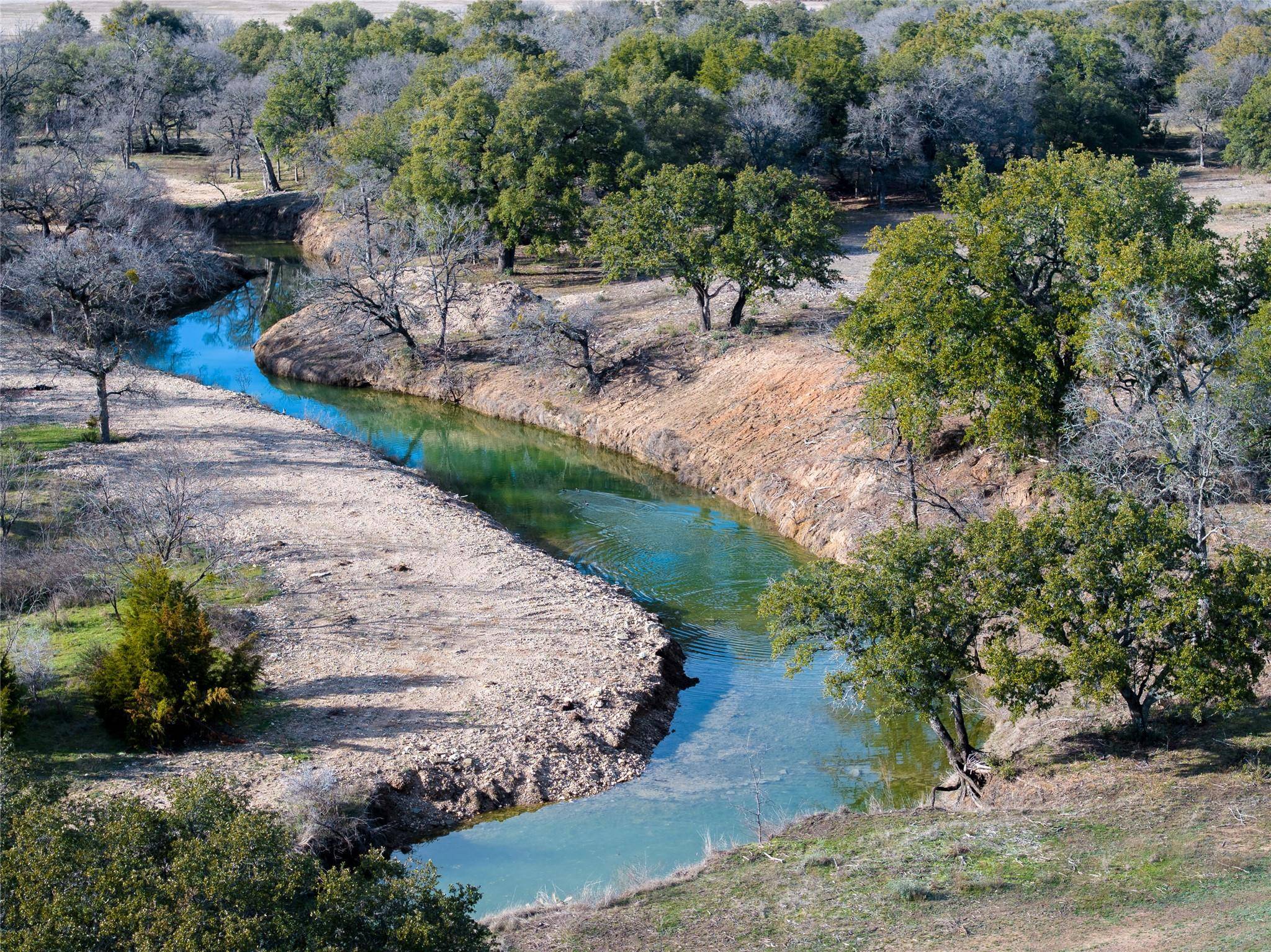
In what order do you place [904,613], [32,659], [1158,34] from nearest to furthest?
[904,613] < [32,659] < [1158,34]

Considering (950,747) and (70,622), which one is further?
(70,622)

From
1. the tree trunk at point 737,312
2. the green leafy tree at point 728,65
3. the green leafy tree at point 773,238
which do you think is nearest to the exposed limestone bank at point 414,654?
the green leafy tree at point 773,238

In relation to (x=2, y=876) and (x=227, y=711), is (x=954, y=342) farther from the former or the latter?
(x=2, y=876)

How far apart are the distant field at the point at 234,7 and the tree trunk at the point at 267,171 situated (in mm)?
49250

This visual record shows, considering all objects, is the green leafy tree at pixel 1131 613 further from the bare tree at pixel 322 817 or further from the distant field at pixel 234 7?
the distant field at pixel 234 7

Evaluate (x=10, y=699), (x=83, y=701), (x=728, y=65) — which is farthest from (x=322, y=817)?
(x=728, y=65)

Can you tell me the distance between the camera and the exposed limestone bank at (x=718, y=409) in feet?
Result: 99.7

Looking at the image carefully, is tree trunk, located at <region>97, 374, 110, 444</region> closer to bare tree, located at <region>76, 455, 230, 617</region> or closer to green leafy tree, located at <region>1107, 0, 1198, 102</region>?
bare tree, located at <region>76, 455, 230, 617</region>

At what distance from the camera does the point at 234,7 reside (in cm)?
14300

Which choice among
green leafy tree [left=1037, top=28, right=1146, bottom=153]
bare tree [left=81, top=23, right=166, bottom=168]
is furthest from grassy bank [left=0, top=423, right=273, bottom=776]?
green leafy tree [left=1037, top=28, right=1146, bottom=153]

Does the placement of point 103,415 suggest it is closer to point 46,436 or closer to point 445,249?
point 46,436

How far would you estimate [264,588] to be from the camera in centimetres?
2472

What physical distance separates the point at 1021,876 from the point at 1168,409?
1163cm

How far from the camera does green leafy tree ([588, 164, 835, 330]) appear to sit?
3784 centimetres
